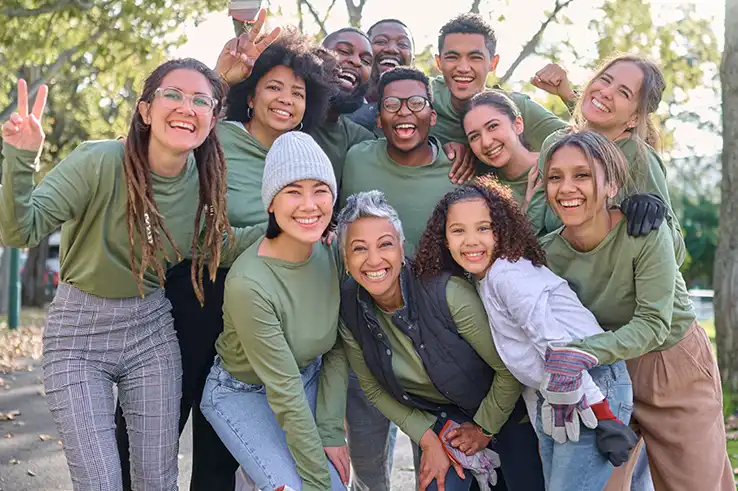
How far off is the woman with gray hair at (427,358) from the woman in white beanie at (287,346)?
16 cm

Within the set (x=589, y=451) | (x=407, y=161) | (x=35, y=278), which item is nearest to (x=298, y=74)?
(x=407, y=161)

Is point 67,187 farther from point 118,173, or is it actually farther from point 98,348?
point 98,348

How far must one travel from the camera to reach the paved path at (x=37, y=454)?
5.93 meters

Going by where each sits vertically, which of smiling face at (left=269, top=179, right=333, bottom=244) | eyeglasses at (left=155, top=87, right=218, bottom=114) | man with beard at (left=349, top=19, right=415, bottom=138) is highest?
man with beard at (left=349, top=19, right=415, bottom=138)

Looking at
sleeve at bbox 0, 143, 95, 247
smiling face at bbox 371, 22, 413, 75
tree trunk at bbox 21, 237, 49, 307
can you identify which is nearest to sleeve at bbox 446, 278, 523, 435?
sleeve at bbox 0, 143, 95, 247

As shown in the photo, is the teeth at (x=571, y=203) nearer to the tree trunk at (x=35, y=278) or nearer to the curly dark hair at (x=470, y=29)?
the curly dark hair at (x=470, y=29)

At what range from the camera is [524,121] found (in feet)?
15.8

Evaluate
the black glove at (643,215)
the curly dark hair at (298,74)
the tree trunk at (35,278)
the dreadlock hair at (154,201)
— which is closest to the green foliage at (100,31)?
the curly dark hair at (298,74)

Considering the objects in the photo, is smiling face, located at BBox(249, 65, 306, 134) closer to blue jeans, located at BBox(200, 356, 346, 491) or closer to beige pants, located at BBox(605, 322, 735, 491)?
blue jeans, located at BBox(200, 356, 346, 491)

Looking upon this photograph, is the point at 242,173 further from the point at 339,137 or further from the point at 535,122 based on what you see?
the point at 535,122

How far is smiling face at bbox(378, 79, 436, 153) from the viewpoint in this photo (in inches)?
171

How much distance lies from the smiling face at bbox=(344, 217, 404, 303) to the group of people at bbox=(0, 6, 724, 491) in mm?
11

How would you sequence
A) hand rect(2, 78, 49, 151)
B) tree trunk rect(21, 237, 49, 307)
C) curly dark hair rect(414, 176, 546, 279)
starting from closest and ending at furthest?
hand rect(2, 78, 49, 151)
curly dark hair rect(414, 176, 546, 279)
tree trunk rect(21, 237, 49, 307)

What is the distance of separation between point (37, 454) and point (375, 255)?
15.0 feet
